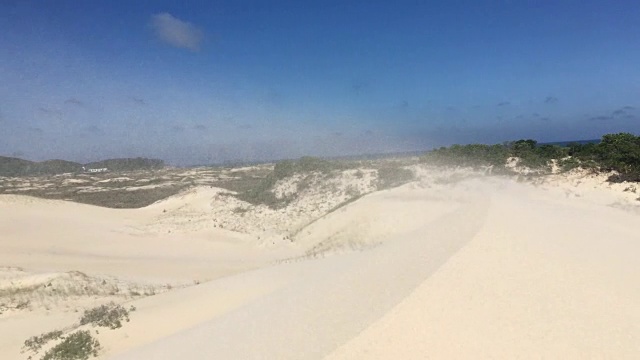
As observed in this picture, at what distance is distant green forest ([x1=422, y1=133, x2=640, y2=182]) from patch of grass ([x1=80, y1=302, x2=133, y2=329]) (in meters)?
20.7

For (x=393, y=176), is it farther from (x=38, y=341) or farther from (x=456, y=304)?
(x=38, y=341)

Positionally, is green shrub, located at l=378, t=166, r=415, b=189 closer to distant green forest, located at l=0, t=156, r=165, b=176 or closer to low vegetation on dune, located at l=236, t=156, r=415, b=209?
low vegetation on dune, located at l=236, t=156, r=415, b=209

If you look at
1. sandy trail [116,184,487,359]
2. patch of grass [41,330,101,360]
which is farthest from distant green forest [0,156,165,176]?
sandy trail [116,184,487,359]

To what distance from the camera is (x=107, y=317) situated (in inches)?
407

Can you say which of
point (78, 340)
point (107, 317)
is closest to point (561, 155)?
point (107, 317)

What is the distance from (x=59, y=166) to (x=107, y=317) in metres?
153

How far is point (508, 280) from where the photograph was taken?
8.72 m

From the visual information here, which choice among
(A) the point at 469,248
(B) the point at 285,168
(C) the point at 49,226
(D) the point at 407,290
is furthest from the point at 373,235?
(C) the point at 49,226

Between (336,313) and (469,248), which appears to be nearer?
(336,313)

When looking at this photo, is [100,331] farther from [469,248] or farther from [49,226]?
[49,226]

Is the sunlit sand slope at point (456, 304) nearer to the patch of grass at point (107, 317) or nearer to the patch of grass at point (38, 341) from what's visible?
the patch of grass at point (107, 317)

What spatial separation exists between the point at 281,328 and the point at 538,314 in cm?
479

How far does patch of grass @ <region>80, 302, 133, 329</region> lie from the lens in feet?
32.7

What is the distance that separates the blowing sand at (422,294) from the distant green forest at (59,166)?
130751 mm
